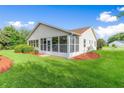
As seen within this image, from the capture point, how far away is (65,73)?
26.9ft

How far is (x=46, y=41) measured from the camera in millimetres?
14586

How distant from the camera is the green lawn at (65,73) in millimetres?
6992

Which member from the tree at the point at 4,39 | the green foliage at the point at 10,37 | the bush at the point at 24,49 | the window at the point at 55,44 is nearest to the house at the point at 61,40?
the window at the point at 55,44

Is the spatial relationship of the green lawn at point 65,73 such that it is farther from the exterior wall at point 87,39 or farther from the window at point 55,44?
the window at point 55,44

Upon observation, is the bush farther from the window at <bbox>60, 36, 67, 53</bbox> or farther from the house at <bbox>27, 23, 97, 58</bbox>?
the window at <bbox>60, 36, 67, 53</bbox>

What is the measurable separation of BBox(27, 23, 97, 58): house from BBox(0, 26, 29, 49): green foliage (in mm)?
2074

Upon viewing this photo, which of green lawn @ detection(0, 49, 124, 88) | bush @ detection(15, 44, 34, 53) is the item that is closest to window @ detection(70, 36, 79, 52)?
green lawn @ detection(0, 49, 124, 88)

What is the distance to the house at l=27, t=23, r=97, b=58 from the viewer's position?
12734mm

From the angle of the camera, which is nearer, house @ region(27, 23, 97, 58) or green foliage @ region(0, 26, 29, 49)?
green foliage @ region(0, 26, 29, 49)

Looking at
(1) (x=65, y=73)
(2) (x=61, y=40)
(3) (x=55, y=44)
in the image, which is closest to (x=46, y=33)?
(3) (x=55, y=44)

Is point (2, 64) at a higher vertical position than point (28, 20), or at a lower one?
lower
